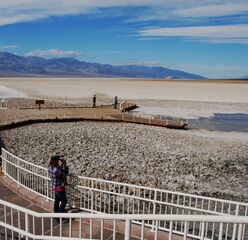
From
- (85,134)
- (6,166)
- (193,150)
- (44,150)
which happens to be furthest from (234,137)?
(6,166)

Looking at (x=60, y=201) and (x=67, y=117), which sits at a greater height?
(x=60, y=201)

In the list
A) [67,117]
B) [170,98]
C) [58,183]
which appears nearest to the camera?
[58,183]

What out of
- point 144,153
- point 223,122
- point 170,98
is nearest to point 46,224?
point 144,153

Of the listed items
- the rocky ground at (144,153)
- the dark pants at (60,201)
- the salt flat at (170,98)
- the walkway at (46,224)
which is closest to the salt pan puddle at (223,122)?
the salt flat at (170,98)

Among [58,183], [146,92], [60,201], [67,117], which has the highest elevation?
[146,92]

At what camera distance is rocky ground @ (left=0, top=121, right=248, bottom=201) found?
18609 millimetres

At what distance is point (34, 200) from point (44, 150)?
598 inches

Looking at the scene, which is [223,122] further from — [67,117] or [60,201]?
[60,201]

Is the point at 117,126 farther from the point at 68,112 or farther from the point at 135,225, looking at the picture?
the point at 135,225

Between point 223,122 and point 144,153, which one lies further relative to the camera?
point 223,122

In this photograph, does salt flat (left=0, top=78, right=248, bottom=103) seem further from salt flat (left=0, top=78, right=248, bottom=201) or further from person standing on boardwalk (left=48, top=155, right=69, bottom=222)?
person standing on boardwalk (left=48, top=155, right=69, bottom=222)

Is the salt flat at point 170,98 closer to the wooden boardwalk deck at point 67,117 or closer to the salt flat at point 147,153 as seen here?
the wooden boardwalk deck at point 67,117

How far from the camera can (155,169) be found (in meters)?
20.6

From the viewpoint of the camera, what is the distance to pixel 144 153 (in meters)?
24.5
